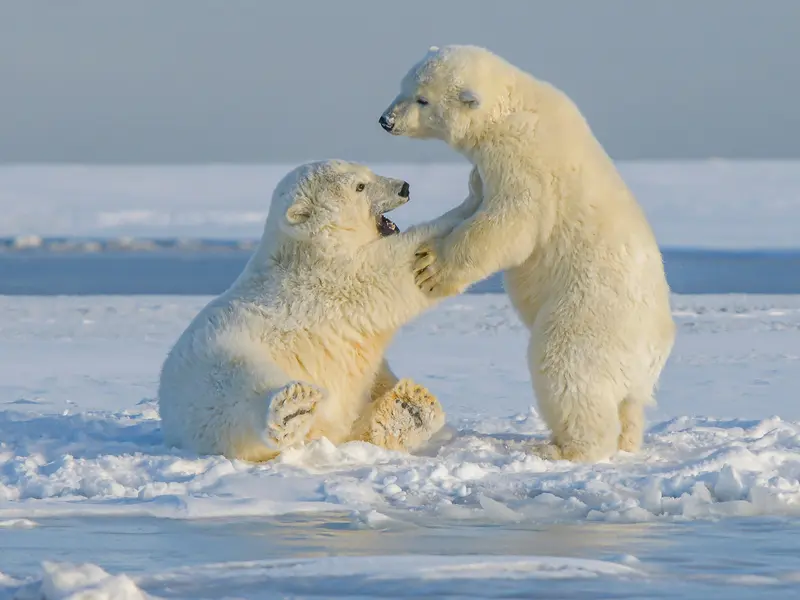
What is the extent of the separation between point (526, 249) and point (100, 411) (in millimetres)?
2657

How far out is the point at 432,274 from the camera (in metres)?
5.32

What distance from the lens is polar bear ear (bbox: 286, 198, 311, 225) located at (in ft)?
17.5

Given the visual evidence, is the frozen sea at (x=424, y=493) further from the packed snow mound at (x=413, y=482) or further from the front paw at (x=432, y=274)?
the front paw at (x=432, y=274)

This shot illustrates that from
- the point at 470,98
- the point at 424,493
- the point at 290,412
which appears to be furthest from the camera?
the point at 470,98

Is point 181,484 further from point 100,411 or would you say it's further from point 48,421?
point 100,411

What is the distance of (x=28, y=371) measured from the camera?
27.6 feet

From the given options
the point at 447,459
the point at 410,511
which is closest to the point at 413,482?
the point at 410,511

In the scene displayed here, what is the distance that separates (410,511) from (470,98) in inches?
68.6

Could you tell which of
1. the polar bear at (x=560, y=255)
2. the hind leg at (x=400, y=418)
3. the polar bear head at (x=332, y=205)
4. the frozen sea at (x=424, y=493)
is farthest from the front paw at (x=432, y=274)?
the frozen sea at (x=424, y=493)

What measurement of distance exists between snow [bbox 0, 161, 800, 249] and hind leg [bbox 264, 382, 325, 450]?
1652cm

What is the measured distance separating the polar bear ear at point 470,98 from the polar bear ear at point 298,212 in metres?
0.74

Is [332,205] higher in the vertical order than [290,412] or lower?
higher

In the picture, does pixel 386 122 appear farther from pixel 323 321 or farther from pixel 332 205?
pixel 323 321

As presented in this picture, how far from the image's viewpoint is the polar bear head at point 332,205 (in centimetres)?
537
